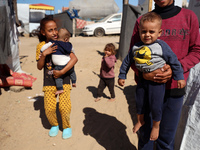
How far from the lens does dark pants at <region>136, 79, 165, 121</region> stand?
1.60 m

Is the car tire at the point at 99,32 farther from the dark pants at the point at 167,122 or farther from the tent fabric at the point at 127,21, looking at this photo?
the dark pants at the point at 167,122

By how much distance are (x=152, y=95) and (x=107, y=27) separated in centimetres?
1434

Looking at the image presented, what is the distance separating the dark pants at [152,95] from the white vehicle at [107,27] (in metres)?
14.1

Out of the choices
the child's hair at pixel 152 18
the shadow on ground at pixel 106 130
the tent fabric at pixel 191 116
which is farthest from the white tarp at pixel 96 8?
the child's hair at pixel 152 18

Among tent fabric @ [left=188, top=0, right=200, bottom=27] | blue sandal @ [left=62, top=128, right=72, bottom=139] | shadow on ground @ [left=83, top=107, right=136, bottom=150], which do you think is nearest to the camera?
shadow on ground @ [left=83, top=107, right=136, bottom=150]

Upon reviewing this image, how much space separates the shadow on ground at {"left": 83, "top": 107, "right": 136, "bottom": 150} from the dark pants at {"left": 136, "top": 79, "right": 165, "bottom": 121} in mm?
1155

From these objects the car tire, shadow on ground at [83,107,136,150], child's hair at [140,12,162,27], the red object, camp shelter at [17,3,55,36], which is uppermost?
camp shelter at [17,3,55,36]

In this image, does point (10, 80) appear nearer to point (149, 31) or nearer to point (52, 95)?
point (52, 95)

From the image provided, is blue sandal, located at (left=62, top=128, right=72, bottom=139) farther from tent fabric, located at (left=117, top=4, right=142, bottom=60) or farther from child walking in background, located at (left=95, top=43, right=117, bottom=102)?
tent fabric, located at (left=117, top=4, right=142, bottom=60)

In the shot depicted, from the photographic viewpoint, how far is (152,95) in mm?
1625

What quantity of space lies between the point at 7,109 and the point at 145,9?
5468 millimetres

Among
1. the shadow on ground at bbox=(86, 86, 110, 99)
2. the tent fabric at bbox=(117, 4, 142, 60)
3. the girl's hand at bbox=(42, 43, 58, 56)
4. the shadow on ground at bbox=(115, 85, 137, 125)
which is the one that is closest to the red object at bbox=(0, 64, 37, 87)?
the shadow on ground at bbox=(86, 86, 110, 99)

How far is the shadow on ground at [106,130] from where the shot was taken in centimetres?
265

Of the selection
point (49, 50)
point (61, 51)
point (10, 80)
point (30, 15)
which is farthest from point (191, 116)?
point (30, 15)
